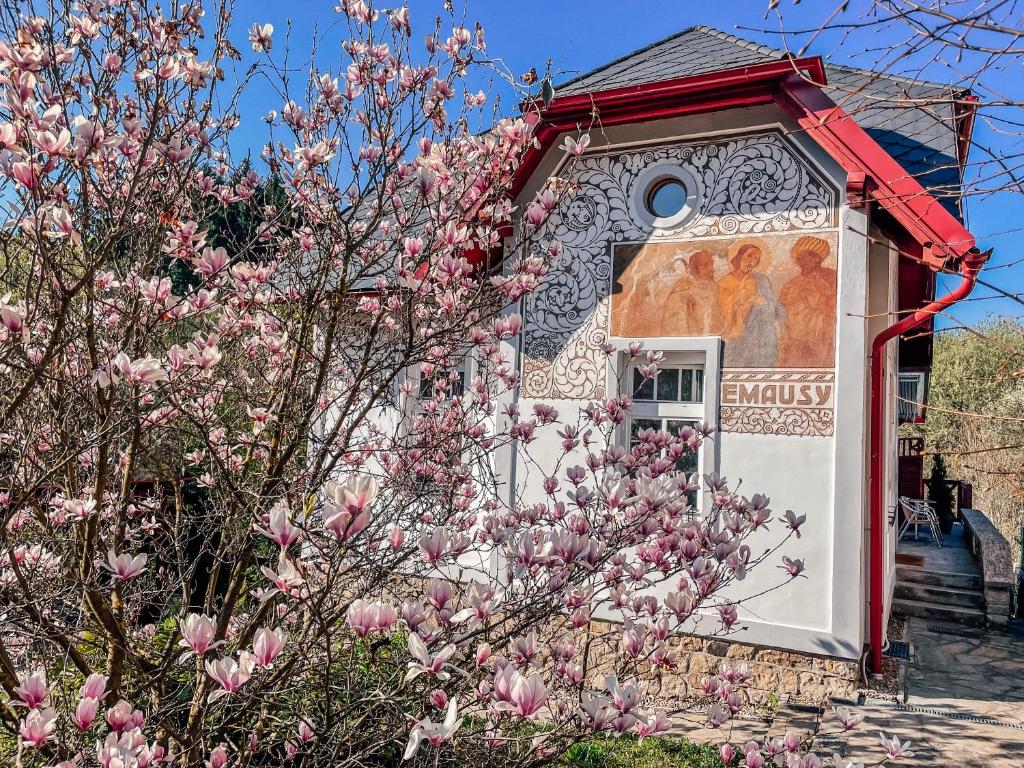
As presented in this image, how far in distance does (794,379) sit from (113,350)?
174 inches

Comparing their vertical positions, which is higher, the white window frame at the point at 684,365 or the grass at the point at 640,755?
the white window frame at the point at 684,365

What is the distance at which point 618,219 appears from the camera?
5688 mm

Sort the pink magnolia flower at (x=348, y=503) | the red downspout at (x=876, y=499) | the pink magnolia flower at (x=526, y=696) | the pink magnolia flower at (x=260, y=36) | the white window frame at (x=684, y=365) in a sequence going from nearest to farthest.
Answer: the pink magnolia flower at (x=348, y=503) → the pink magnolia flower at (x=526, y=696) → the pink magnolia flower at (x=260, y=36) → the red downspout at (x=876, y=499) → the white window frame at (x=684, y=365)

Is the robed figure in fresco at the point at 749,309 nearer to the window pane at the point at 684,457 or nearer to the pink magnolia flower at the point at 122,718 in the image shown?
the window pane at the point at 684,457

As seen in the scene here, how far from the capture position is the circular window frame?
544 centimetres

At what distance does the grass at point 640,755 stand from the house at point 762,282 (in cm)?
139

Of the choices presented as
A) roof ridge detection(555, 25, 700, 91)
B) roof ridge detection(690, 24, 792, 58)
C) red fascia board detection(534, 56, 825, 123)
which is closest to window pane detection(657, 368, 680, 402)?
red fascia board detection(534, 56, 825, 123)

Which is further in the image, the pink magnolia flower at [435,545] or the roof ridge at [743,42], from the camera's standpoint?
the roof ridge at [743,42]

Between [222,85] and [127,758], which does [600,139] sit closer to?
[222,85]

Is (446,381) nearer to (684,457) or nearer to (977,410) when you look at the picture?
(684,457)

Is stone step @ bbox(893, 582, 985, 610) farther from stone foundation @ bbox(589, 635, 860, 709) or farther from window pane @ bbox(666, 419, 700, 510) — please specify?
window pane @ bbox(666, 419, 700, 510)

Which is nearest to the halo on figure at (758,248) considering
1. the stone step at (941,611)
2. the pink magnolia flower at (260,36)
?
the pink magnolia flower at (260,36)

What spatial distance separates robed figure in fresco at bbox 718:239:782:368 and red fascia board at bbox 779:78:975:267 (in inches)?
33.2

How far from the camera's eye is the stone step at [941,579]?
759 centimetres
